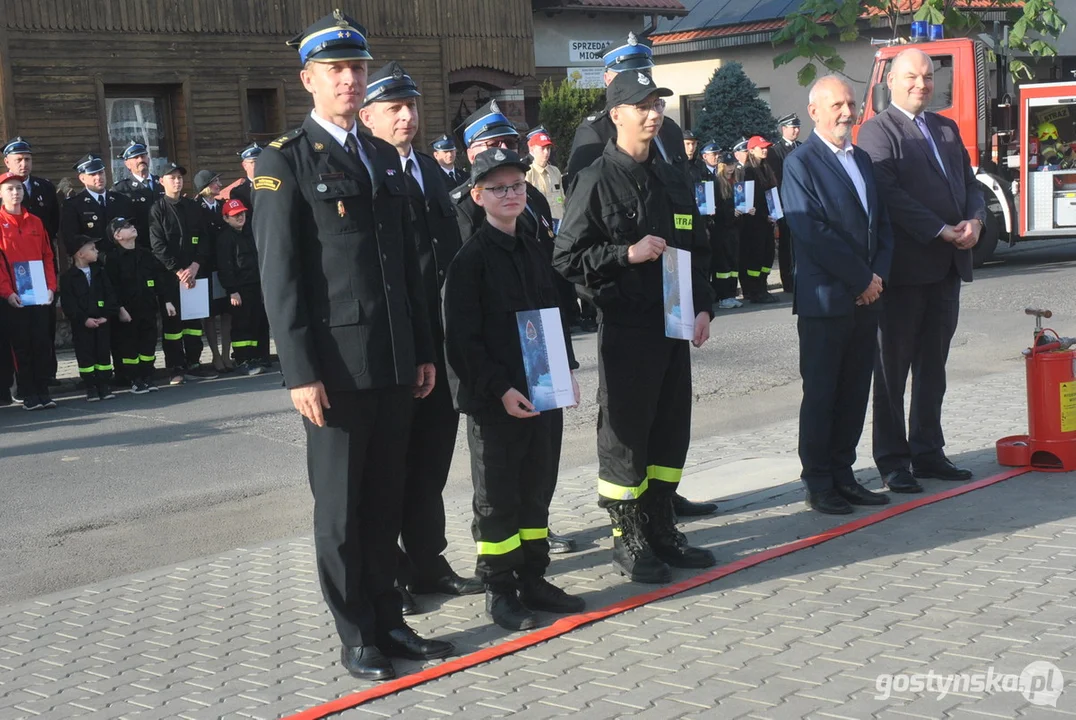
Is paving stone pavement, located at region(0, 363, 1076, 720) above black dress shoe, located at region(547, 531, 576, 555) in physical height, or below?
below

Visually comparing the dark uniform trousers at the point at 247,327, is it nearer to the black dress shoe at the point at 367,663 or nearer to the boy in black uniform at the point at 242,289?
the boy in black uniform at the point at 242,289

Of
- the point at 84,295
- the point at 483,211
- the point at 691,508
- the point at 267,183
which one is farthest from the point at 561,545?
the point at 84,295

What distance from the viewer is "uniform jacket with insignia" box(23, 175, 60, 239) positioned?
14.0 m

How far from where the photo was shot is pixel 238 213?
14164 millimetres

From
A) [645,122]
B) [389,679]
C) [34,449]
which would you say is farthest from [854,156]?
[34,449]

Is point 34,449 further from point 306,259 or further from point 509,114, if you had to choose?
point 509,114

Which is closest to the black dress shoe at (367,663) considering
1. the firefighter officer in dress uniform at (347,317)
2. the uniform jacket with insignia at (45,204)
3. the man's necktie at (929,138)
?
the firefighter officer in dress uniform at (347,317)

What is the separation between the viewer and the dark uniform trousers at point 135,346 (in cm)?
1302

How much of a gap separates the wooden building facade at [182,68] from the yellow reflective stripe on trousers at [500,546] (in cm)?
→ 1503

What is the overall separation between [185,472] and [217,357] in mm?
4850

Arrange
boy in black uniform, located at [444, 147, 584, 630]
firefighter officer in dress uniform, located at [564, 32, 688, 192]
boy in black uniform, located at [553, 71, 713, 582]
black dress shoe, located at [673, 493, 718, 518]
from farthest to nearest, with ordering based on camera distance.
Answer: black dress shoe, located at [673, 493, 718, 518], firefighter officer in dress uniform, located at [564, 32, 688, 192], boy in black uniform, located at [553, 71, 713, 582], boy in black uniform, located at [444, 147, 584, 630]

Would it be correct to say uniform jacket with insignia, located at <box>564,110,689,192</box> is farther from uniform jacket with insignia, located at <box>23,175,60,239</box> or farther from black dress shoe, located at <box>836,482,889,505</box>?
uniform jacket with insignia, located at <box>23,175,60,239</box>

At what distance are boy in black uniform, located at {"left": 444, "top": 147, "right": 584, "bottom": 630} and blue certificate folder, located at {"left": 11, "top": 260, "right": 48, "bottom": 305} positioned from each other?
813cm

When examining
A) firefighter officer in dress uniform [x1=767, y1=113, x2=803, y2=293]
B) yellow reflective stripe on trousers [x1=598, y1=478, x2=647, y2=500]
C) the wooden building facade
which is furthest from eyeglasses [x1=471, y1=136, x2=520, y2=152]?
the wooden building facade
